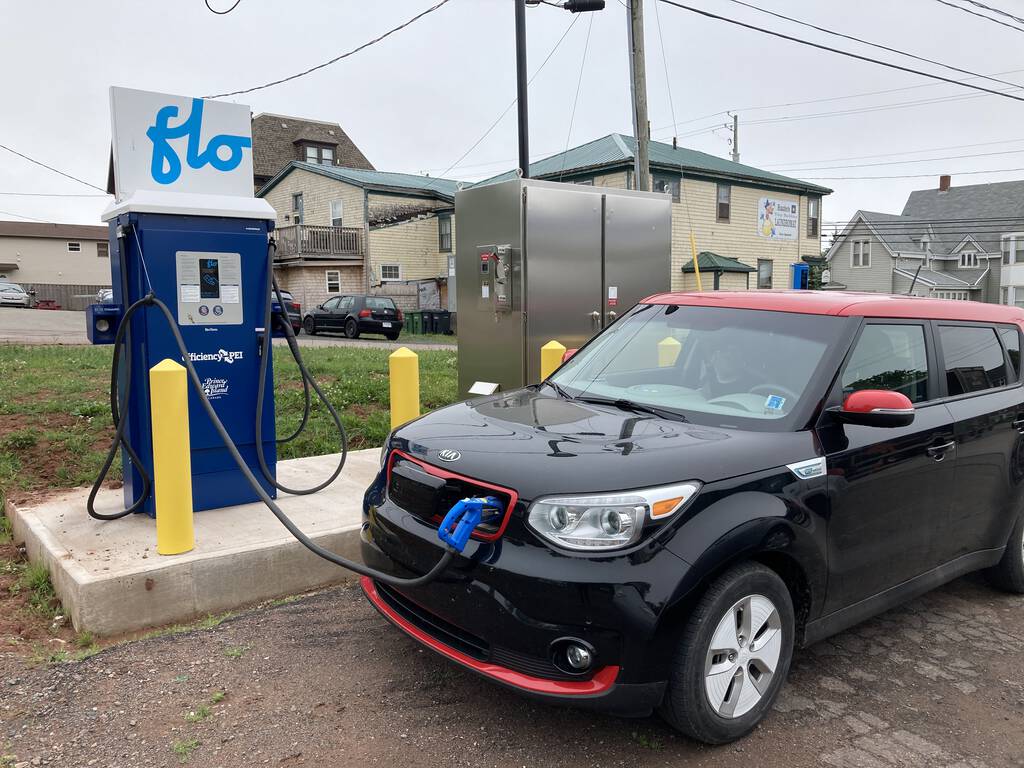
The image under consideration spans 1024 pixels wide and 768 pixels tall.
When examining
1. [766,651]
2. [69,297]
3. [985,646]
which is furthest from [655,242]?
[69,297]

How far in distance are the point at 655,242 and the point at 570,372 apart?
5535mm

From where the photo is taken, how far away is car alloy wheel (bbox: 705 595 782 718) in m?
2.88

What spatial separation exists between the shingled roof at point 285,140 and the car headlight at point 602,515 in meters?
42.4

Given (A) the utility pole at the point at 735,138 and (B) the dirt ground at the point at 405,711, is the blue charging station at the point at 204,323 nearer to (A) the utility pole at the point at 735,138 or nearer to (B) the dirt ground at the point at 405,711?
(B) the dirt ground at the point at 405,711

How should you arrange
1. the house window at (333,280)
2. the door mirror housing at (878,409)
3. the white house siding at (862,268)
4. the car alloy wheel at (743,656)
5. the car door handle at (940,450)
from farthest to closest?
the white house siding at (862,268) < the house window at (333,280) < the car door handle at (940,450) < the door mirror housing at (878,409) < the car alloy wheel at (743,656)

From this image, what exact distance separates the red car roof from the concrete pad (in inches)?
Answer: 98.7

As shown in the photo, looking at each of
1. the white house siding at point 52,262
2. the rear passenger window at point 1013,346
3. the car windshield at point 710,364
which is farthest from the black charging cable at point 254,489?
the white house siding at point 52,262


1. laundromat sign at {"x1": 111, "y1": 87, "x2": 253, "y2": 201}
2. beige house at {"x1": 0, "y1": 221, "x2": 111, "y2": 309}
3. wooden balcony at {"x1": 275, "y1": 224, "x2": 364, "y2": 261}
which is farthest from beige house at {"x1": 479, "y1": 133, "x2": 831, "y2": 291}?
beige house at {"x1": 0, "y1": 221, "x2": 111, "y2": 309}

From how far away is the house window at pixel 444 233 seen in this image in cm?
3342

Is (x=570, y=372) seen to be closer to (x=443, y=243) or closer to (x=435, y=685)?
(x=435, y=685)

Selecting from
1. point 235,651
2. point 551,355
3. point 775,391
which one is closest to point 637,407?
point 775,391

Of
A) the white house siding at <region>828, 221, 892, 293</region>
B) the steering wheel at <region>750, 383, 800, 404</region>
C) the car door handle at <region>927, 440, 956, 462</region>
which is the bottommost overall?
the car door handle at <region>927, 440, 956, 462</region>

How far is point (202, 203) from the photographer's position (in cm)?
482

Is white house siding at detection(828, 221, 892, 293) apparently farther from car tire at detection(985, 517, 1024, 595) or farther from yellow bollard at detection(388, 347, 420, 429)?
yellow bollard at detection(388, 347, 420, 429)
